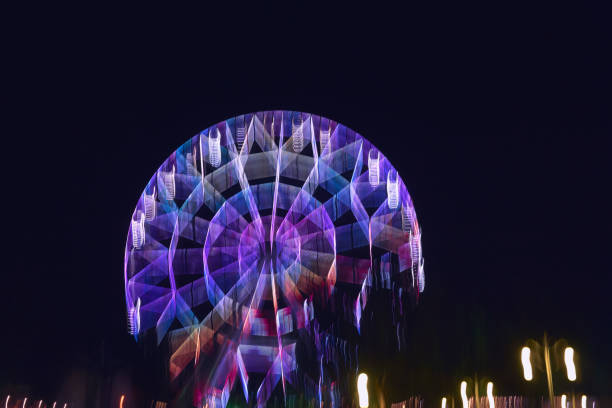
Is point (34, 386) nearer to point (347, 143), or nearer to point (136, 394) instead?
point (136, 394)

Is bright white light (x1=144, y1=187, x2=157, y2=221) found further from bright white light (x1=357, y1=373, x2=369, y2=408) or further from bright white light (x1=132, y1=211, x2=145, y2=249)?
bright white light (x1=357, y1=373, x2=369, y2=408)

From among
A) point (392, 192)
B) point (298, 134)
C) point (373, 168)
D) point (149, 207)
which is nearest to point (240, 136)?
point (298, 134)

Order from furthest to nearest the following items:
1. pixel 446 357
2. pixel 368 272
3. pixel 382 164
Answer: pixel 446 357, pixel 382 164, pixel 368 272

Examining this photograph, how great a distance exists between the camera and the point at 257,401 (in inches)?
832

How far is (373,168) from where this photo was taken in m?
21.0

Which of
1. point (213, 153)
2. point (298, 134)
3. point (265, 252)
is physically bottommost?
point (265, 252)

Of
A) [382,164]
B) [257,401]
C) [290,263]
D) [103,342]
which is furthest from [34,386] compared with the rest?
[382,164]

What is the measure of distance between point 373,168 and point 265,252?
134 inches

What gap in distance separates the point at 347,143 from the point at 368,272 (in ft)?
12.1

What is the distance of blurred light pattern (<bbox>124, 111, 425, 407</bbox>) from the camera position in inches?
781

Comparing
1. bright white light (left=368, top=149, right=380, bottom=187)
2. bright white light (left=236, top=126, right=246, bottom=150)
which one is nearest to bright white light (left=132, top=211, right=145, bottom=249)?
bright white light (left=236, top=126, right=246, bottom=150)

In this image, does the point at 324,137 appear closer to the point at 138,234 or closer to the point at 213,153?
the point at 213,153

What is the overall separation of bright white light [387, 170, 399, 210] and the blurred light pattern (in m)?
0.03

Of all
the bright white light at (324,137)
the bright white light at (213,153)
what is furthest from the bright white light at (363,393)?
the bright white light at (213,153)
